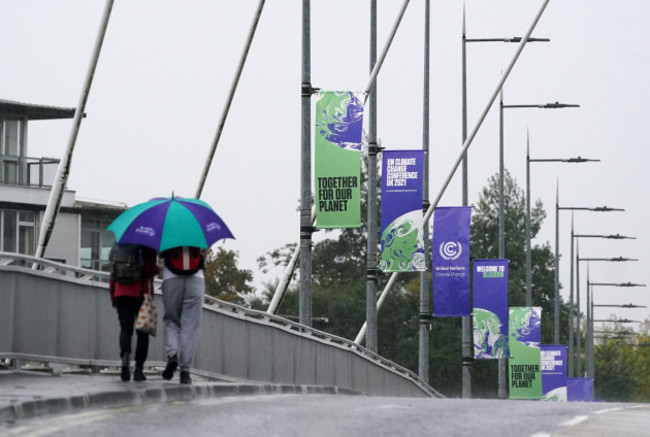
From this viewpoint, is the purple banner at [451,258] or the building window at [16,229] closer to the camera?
the purple banner at [451,258]

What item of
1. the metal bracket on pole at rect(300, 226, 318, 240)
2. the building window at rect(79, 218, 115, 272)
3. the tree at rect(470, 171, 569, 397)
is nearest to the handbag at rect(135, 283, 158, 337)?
the metal bracket on pole at rect(300, 226, 318, 240)

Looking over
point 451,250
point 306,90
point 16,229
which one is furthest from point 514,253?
point 306,90

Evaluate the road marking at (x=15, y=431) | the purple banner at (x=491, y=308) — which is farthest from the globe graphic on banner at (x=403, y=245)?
the road marking at (x=15, y=431)

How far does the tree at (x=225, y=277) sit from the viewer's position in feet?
342

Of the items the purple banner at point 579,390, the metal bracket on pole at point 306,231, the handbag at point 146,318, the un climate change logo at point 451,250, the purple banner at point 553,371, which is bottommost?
the purple banner at point 579,390

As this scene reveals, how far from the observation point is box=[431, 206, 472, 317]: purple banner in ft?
123

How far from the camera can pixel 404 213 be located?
107 ft

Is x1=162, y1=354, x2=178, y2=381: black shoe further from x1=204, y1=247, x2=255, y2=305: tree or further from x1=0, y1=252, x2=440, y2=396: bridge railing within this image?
x1=204, y1=247, x2=255, y2=305: tree

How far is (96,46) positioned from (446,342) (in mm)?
85460

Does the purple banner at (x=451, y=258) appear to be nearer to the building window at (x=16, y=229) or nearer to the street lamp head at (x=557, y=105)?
the street lamp head at (x=557, y=105)

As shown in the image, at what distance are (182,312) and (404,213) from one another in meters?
15.7

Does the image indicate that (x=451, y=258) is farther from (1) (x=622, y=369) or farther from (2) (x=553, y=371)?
(1) (x=622, y=369)

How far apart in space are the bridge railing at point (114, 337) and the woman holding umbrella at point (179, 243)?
163cm

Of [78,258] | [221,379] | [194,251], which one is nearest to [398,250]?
[221,379]
